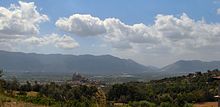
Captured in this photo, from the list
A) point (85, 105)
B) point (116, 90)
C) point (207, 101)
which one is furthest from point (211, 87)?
point (85, 105)

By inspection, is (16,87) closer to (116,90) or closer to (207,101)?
(116,90)

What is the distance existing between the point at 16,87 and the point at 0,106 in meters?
44.6

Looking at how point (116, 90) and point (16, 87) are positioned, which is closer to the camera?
point (16, 87)

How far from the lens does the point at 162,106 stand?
1935 inches

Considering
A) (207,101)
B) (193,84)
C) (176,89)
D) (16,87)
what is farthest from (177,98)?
(16,87)

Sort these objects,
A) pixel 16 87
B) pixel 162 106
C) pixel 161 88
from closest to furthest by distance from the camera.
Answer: pixel 162 106 → pixel 16 87 → pixel 161 88

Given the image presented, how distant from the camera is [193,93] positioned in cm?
7025

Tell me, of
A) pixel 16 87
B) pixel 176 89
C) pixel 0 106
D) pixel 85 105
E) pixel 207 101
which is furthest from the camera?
pixel 176 89

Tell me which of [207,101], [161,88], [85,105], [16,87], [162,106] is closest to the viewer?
[85,105]

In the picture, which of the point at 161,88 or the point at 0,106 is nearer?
the point at 0,106

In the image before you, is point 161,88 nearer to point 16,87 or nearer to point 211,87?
point 211,87

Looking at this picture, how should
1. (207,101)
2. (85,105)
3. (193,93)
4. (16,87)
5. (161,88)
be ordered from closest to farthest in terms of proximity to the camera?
1. (85,105)
2. (16,87)
3. (207,101)
4. (193,93)
5. (161,88)

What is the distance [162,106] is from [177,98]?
56.6 feet

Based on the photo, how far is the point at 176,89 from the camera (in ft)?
247
